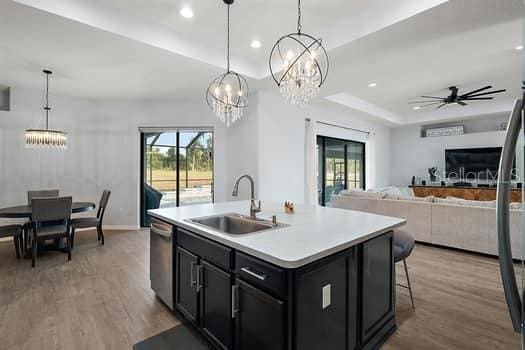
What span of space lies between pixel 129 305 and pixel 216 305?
1266 mm

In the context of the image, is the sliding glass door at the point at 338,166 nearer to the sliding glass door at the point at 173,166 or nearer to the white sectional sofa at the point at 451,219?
the white sectional sofa at the point at 451,219

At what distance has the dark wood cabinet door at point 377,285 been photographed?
1782mm

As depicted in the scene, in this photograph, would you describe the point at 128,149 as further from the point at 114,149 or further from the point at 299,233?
the point at 299,233

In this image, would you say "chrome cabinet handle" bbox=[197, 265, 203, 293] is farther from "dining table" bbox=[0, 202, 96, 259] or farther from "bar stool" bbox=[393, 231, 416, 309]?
"dining table" bbox=[0, 202, 96, 259]

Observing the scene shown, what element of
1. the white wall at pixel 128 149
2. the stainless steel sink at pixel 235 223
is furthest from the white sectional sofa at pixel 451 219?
the stainless steel sink at pixel 235 223

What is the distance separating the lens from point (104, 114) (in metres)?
5.64

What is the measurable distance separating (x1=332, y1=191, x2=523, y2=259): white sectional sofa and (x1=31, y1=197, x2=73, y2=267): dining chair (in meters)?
4.97

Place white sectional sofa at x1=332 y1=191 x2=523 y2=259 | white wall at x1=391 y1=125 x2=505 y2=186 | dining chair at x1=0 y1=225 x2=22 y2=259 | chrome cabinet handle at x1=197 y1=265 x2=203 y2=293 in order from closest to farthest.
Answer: chrome cabinet handle at x1=197 y1=265 x2=203 y2=293
dining chair at x1=0 y1=225 x2=22 y2=259
white sectional sofa at x1=332 y1=191 x2=523 y2=259
white wall at x1=391 y1=125 x2=505 y2=186

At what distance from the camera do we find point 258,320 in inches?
57.0

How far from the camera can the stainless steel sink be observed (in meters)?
2.11

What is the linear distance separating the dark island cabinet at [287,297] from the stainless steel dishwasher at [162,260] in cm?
15

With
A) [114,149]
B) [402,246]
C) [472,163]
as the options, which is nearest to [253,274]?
[402,246]

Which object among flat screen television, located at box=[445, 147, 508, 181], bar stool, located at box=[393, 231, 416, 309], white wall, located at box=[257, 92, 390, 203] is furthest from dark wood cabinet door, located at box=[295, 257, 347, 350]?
flat screen television, located at box=[445, 147, 508, 181]

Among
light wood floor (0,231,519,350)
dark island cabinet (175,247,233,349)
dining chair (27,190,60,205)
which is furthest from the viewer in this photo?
dining chair (27,190,60,205)
